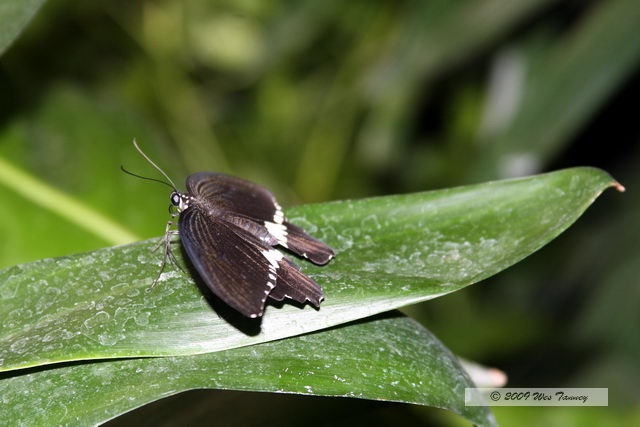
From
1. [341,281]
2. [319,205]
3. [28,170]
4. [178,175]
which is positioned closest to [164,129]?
[178,175]

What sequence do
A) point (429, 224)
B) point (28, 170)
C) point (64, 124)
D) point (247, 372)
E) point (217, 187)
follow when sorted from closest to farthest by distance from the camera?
point (247, 372) < point (429, 224) < point (217, 187) < point (28, 170) < point (64, 124)

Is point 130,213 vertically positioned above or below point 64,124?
below

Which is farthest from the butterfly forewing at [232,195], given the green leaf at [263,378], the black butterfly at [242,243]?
the green leaf at [263,378]

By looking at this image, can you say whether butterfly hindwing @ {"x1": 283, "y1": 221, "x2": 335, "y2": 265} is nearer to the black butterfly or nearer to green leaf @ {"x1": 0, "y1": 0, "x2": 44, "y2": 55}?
the black butterfly

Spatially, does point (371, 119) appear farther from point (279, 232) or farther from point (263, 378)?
point (263, 378)

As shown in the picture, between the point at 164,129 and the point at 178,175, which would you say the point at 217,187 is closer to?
the point at 178,175

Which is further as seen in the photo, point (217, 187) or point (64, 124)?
point (64, 124)

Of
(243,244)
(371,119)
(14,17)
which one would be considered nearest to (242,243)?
(243,244)

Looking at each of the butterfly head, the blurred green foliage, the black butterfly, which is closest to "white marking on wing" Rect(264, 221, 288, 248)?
the black butterfly
